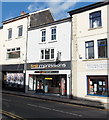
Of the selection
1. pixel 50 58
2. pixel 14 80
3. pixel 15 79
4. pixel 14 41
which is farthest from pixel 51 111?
pixel 14 41

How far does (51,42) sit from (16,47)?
662cm

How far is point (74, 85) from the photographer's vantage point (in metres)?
15.9

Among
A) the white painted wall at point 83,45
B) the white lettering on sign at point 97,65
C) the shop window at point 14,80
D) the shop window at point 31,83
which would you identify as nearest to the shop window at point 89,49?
the white painted wall at point 83,45

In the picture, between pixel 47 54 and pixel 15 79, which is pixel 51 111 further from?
pixel 15 79

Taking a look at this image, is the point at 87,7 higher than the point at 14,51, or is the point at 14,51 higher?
the point at 87,7

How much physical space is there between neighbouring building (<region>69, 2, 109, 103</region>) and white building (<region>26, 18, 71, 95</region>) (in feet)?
3.34

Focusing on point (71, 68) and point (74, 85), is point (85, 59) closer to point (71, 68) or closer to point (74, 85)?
point (71, 68)

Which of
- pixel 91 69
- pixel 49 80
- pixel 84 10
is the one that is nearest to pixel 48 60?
pixel 49 80

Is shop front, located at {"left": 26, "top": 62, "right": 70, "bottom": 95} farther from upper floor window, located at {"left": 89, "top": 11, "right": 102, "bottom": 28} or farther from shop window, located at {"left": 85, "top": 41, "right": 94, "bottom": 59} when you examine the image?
upper floor window, located at {"left": 89, "top": 11, "right": 102, "bottom": 28}

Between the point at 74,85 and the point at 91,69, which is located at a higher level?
the point at 91,69

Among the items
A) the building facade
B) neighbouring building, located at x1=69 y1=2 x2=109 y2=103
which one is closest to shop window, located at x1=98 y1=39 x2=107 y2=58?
neighbouring building, located at x1=69 y1=2 x2=109 y2=103

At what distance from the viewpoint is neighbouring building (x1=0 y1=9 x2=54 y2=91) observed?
2161 cm

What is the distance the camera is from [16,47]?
74.4 ft

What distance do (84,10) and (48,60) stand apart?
699cm
